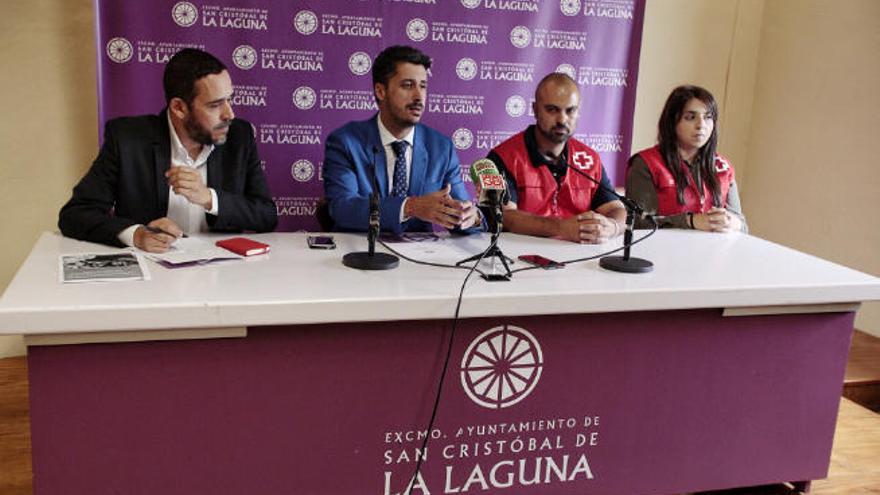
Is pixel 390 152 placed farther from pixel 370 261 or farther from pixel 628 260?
pixel 628 260

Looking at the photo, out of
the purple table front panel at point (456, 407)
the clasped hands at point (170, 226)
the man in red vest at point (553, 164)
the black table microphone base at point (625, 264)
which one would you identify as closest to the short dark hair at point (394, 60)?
the man in red vest at point (553, 164)

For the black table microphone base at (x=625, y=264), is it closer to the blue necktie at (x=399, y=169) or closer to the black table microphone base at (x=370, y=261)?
the black table microphone base at (x=370, y=261)

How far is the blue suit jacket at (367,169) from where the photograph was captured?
2.46m

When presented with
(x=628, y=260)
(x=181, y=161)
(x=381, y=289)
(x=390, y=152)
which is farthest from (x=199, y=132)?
(x=628, y=260)

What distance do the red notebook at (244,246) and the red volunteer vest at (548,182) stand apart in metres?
1.08

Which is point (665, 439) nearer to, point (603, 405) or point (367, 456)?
point (603, 405)

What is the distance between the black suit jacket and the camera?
224 cm

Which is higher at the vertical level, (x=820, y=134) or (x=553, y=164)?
(x=820, y=134)

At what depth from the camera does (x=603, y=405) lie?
6.23 ft

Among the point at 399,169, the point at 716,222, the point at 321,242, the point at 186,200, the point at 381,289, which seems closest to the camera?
the point at 381,289

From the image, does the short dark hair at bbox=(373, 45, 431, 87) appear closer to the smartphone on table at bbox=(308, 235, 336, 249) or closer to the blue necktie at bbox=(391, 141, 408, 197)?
the blue necktie at bbox=(391, 141, 408, 197)

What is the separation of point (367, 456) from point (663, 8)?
305cm

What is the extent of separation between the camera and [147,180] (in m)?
2.31

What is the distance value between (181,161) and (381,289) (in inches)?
40.9
